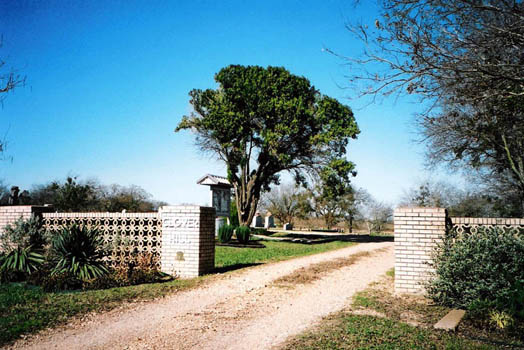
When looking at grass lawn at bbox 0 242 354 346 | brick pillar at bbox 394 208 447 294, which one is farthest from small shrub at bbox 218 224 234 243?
brick pillar at bbox 394 208 447 294

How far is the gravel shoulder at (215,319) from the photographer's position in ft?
17.0

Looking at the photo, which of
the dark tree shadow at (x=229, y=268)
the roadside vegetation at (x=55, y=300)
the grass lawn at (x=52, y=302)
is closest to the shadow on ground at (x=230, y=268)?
the dark tree shadow at (x=229, y=268)

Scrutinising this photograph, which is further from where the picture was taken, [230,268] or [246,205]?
[246,205]

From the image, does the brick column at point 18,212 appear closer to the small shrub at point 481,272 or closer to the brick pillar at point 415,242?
the brick pillar at point 415,242

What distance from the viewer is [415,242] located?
8.14m

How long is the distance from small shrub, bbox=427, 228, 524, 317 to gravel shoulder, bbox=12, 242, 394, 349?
1.92m

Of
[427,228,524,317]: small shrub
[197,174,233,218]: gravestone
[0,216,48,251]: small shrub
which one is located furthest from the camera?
[197,174,233,218]: gravestone

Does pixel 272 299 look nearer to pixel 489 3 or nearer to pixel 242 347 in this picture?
pixel 242 347

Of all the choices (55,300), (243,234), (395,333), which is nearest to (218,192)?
(243,234)

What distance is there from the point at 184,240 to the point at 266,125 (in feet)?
54.3

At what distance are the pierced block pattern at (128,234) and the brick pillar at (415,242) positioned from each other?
→ 6.26 m

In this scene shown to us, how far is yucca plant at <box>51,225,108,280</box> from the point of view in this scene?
903 centimetres

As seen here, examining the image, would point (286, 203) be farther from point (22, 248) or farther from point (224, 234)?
point (22, 248)

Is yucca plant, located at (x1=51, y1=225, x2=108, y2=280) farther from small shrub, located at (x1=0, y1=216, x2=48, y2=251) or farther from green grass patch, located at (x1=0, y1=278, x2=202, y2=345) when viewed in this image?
small shrub, located at (x1=0, y1=216, x2=48, y2=251)
